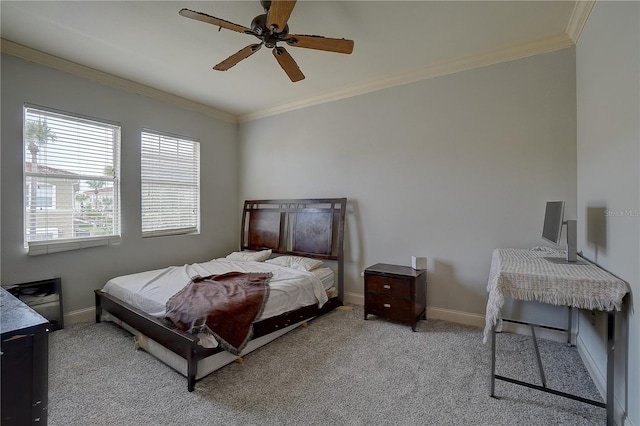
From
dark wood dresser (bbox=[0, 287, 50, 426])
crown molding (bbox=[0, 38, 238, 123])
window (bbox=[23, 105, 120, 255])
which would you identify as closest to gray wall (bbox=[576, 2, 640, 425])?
dark wood dresser (bbox=[0, 287, 50, 426])

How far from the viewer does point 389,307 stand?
303 cm

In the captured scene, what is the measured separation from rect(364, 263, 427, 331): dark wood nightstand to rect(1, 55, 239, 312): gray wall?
2678 mm

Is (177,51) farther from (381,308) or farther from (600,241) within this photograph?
(600,241)

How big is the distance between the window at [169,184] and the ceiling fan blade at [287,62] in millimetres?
2322

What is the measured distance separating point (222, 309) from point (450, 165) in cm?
266

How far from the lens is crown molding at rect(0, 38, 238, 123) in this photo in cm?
275

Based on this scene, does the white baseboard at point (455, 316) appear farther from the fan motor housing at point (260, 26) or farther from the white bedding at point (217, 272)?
the fan motor housing at point (260, 26)

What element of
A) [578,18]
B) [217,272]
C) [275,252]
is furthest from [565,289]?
[275,252]

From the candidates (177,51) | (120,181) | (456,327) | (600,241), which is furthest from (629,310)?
(120,181)

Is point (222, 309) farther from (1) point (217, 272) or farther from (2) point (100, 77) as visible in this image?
(2) point (100, 77)

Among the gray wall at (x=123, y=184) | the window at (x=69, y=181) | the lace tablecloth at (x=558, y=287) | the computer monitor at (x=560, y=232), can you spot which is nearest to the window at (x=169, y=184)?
the gray wall at (x=123, y=184)

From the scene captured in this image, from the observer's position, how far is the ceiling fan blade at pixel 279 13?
1685mm

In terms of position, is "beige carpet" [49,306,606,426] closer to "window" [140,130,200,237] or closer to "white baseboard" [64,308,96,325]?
"white baseboard" [64,308,96,325]

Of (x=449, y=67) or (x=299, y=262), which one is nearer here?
(x=449, y=67)
